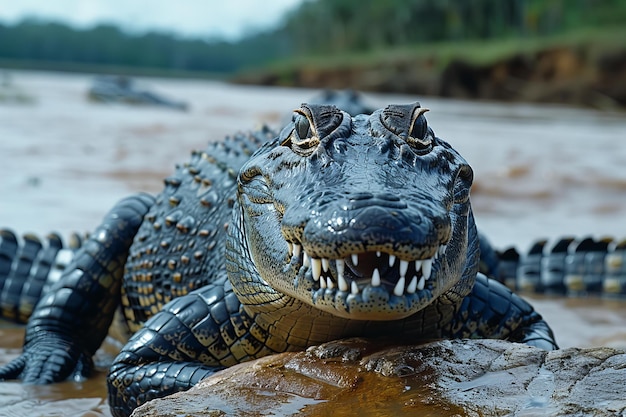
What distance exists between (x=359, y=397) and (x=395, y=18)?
218 feet

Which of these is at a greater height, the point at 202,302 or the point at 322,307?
the point at 322,307

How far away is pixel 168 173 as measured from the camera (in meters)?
7.75

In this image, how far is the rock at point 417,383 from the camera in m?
1.62

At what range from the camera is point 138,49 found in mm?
97812

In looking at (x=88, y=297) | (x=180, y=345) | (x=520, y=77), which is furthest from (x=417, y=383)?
(x=520, y=77)

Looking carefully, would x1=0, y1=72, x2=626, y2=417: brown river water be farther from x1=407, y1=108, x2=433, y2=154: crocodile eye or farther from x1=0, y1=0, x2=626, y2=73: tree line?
x1=0, y1=0, x2=626, y2=73: tree line

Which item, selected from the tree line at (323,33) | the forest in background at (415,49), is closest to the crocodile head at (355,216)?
the forest in background at (415,49)

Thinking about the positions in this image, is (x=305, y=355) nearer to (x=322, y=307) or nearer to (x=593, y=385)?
(x=322, y=307)

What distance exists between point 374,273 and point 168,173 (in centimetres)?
633

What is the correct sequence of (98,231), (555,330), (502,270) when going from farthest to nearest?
(502,270)
(555,330)
(98,231)

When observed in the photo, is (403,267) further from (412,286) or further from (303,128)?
(303,128)

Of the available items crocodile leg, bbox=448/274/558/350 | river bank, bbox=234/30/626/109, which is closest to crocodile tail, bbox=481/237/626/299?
crocodile leg, bbox=448/274/558/350

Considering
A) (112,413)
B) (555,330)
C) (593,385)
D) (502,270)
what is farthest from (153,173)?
(593,385)

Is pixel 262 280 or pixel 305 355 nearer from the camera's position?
pixel 305 355
